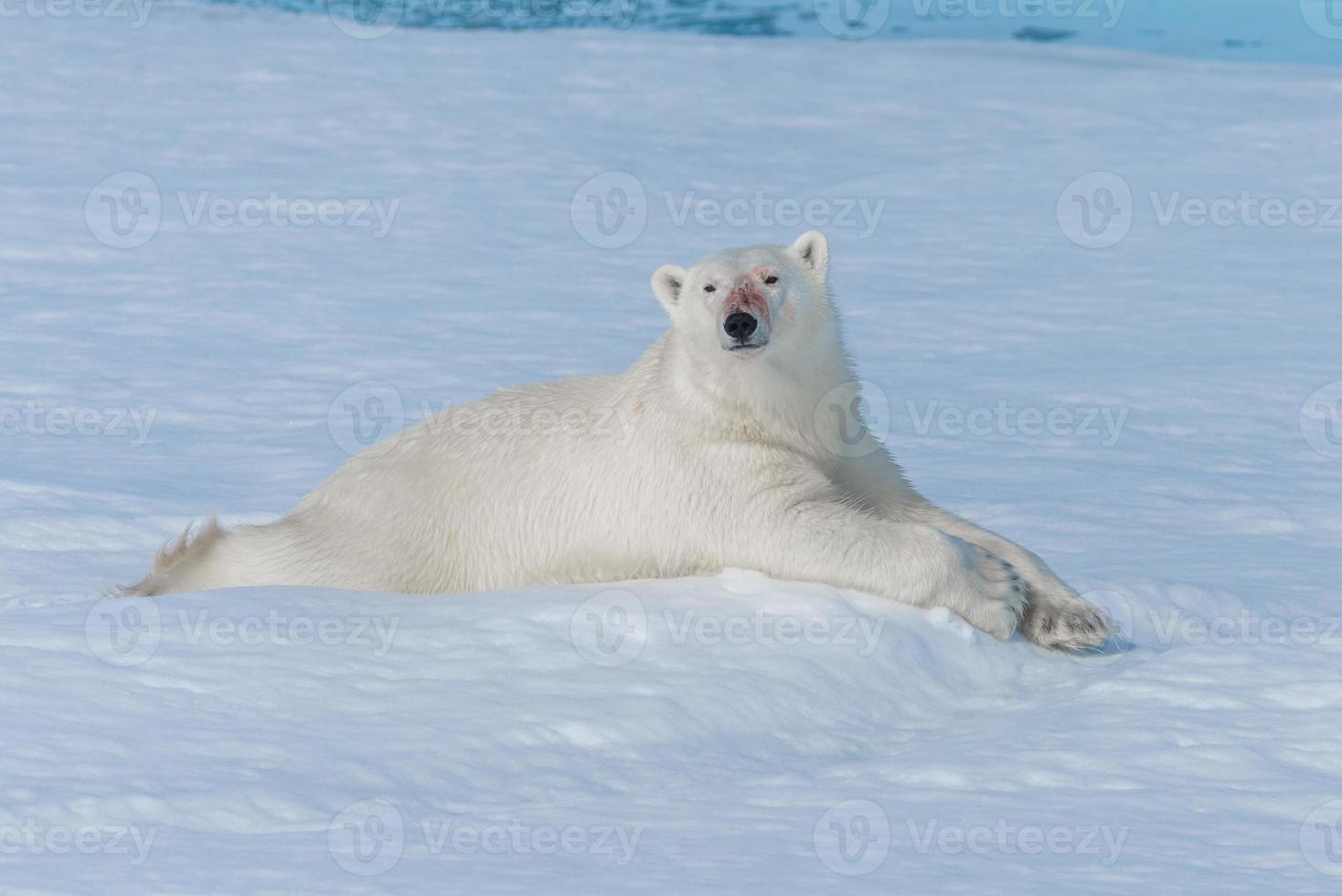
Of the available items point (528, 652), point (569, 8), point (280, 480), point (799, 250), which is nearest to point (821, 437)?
point (799, 250)

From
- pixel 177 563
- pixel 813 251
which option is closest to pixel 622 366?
pixel 813 251

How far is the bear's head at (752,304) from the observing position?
173 inches

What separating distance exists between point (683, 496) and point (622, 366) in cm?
460

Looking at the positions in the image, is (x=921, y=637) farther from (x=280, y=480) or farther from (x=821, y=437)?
(x=280, y=480)

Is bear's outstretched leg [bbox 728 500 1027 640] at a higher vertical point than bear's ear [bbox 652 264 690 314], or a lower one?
lower

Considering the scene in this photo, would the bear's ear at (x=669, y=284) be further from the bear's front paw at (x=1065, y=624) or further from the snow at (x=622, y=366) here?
the bear's front paw at (x=1065, y=624)

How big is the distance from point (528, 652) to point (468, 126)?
10994mm

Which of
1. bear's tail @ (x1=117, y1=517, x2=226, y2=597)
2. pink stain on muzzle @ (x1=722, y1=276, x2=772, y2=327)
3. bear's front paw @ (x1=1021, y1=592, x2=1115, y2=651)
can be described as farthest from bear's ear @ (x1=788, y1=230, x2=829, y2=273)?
bear's tail @ (x1=117, y1=517, x2=226, y2=597)

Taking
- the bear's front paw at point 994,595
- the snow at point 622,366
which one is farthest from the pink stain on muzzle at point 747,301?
the bear's front paw at point 994,595

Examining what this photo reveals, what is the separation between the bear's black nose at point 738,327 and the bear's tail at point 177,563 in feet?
5.44

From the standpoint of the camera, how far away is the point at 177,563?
4.96 metres

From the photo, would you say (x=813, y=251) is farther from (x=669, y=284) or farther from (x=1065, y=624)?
(x=1065, y=624)

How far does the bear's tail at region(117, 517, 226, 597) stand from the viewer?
495 cm

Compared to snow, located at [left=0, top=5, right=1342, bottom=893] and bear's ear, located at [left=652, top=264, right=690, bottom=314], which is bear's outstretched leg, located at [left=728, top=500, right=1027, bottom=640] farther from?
bear's ear, located at [left=652, top=264, right=690, bottom=314]
